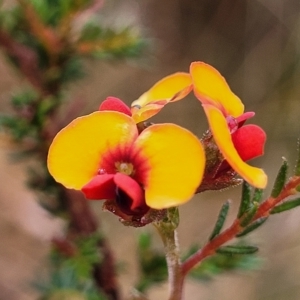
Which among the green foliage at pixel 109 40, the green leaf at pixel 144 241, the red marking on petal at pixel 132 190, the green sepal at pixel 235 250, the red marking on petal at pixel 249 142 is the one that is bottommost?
the green leaf at pixel 144 241

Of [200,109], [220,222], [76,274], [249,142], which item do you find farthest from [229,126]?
[200,109]

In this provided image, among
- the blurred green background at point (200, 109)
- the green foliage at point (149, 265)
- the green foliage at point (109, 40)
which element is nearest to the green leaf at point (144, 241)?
the green foliage at point (149, 265)

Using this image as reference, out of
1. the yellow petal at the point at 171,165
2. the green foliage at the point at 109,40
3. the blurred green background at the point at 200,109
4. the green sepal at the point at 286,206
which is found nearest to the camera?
the yellow petal at the point at 171,165

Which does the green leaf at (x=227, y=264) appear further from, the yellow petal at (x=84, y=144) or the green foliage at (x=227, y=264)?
the yellow petal at (x=84, y=144)

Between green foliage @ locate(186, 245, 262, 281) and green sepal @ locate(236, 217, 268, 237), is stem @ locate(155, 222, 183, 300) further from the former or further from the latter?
green foliage @ locate(186, 245, 262, 281)

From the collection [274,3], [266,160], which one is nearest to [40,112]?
[266,160]

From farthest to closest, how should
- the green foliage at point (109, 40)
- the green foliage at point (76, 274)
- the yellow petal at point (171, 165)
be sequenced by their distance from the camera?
the green foliage at point (109, 40) < the green foliage at point (76, 274) < the yellow petal at point (171, 165)

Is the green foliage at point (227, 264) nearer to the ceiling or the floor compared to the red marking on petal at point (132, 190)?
nearer to the floor

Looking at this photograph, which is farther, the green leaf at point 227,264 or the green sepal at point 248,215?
the green leaf at point 227,264
